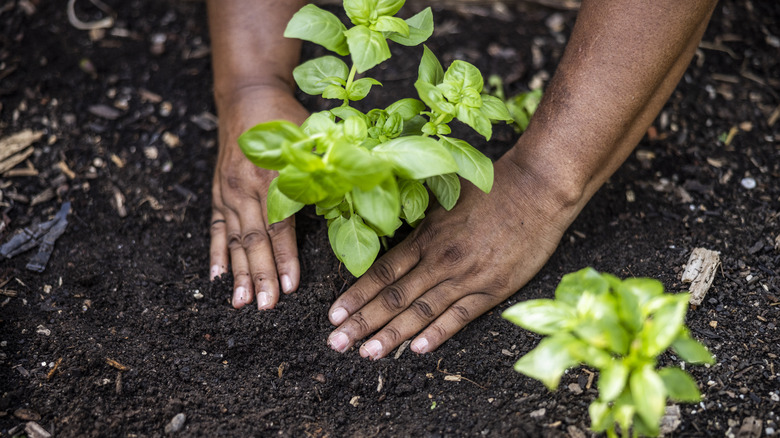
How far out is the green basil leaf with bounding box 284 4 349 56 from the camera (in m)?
1.79

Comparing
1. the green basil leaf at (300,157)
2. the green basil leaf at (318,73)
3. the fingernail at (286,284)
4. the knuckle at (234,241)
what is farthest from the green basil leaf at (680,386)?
the knuckle at (234,241)

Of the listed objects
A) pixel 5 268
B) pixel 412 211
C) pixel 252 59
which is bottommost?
pixel 5 268

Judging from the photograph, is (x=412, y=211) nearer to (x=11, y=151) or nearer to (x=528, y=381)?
(x=528, y=381)

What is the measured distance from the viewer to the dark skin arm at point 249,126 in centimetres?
242

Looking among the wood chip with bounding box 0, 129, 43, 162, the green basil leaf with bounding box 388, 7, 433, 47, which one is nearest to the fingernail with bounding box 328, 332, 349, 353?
the green basil leaf with bounding box 388, 7, 433, 47

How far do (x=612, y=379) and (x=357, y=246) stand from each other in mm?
894

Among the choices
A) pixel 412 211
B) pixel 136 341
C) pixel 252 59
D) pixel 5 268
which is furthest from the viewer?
pixel 252 59

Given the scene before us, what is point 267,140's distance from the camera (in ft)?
5.37

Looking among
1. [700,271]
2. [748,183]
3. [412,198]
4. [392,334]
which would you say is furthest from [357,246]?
[748,183]

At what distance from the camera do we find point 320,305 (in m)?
2.33

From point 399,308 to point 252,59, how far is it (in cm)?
137

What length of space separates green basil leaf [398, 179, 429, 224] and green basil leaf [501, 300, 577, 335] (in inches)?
23.2

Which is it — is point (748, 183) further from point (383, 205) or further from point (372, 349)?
point (383, 205)

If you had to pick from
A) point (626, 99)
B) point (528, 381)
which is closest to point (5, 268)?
point (528, 381)
